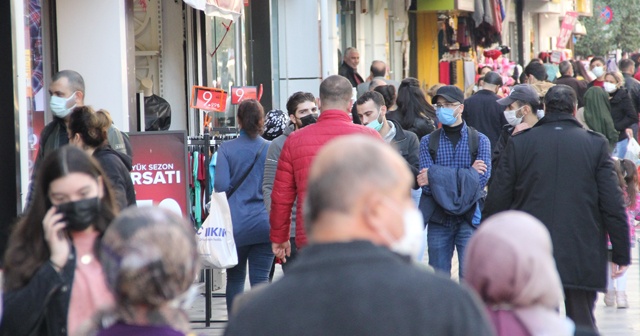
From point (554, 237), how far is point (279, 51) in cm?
1155

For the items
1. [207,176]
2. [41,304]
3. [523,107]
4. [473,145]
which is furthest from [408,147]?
[41,304]

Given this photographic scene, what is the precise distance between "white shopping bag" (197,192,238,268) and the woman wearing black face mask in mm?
4359

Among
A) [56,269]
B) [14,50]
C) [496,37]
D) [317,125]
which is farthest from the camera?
[496,37]

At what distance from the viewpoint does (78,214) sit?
4.11 metres

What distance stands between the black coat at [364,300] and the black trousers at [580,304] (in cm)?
477

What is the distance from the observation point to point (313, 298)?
2.73 meters

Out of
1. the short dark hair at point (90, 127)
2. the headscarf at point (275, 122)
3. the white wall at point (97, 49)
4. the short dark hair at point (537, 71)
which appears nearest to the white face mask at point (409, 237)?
the short dark hair at point (90, 127)

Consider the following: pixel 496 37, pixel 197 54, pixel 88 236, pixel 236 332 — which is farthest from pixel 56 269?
pixel 496 37

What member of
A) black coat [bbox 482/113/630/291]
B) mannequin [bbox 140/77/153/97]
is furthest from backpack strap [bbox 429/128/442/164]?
mannequin [bbox 140/77/153/97]

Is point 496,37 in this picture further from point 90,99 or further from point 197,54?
point 90,99

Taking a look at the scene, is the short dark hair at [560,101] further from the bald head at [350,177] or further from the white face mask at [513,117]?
the bald head at [350,177]

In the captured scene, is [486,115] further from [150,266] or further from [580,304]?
[150,266]

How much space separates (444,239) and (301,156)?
2054 millimetres

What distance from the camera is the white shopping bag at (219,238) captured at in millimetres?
8641
